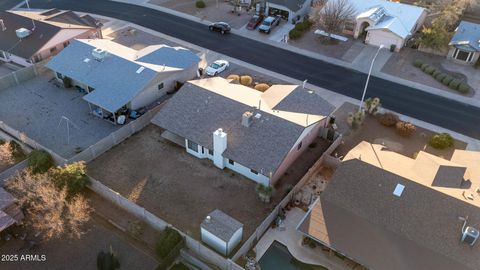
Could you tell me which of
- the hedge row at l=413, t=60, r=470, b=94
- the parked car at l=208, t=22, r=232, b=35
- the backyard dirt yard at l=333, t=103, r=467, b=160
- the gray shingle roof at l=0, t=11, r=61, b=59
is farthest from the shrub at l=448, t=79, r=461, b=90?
the gray shingle roof at l=0, t=11, r=61, b=59

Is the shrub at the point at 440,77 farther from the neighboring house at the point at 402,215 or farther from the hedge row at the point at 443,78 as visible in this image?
the neighboring house at the point at 402,215

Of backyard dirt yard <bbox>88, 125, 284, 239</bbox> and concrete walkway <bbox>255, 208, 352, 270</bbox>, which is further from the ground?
backyard dirt yard <bbox>88, 125, 284, 239</bbox>

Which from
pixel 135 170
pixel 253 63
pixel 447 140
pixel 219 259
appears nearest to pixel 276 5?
pixel 253 63

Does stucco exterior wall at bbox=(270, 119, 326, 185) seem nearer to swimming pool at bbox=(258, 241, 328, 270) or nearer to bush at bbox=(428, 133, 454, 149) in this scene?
swimming pool at bbox=(258, 241, 328, 270)

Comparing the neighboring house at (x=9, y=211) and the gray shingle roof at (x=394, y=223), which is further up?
the gray shingle roof at (x=394, y=223)

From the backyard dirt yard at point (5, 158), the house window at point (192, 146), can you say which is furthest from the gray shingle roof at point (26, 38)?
the house window at point (192, 146)

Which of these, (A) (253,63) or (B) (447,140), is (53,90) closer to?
(A) (253,63)

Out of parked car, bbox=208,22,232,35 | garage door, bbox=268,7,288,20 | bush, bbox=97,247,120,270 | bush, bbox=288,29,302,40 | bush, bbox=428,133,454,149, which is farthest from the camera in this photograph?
garage door, bbox=268,7,288,20

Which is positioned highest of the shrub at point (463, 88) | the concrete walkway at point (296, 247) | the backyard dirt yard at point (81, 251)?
the shrub at point (463, 88)
